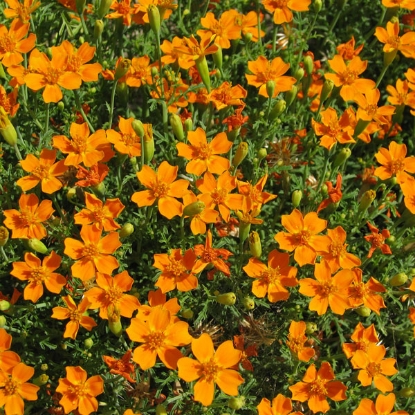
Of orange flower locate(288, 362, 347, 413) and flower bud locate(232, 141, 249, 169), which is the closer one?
orange flower locate(288, 362, 347, 413)

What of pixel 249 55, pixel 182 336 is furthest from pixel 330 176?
pixel 182 336

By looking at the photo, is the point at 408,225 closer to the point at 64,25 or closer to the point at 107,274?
the point at 107,274

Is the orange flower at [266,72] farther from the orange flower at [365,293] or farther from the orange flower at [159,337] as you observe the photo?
the orange flower at [159,337]

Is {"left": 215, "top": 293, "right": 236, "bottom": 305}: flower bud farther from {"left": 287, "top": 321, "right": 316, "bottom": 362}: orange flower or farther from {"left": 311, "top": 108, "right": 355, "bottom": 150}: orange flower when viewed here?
{"left": 311, "top": 108, "right": 355, "bottom": 150}: orange flower

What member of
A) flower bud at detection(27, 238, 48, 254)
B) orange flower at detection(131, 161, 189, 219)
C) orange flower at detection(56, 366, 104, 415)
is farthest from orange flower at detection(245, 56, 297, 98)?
orange flower at detection(56, 366, 104, 415)

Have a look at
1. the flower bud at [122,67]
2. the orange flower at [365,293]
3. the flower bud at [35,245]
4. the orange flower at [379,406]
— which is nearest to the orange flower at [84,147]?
the flower bud at [122,67]
